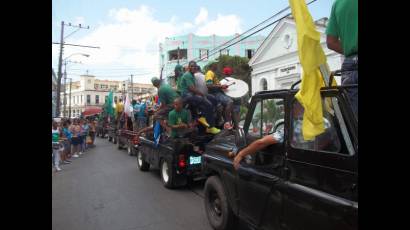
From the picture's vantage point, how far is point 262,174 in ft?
11.3

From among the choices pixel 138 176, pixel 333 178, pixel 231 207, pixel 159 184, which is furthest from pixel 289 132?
pixel 138 176

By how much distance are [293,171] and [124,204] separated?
4249 millimetres

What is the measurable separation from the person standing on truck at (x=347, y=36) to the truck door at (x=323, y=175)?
26cm

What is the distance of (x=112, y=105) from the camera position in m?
22.1

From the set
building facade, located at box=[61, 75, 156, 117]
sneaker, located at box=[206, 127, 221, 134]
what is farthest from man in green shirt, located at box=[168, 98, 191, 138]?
building facade, located at box=[61, 75, 156, 117]

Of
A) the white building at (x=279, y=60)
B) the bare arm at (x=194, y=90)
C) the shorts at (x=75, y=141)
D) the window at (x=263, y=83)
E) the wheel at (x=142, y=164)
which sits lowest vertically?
the wheel at (x=142, y=164)

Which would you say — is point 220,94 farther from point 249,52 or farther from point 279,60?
point 249,52

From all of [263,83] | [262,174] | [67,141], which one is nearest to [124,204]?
[262,174]

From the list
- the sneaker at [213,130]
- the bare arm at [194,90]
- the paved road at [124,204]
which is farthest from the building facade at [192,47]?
the sneaker at [213,130]

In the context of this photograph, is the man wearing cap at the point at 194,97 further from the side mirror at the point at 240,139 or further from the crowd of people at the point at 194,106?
the side mirror at the point at 240,139

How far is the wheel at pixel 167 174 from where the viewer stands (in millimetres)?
7205

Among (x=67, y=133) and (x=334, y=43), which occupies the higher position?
(x=334, y=43)
